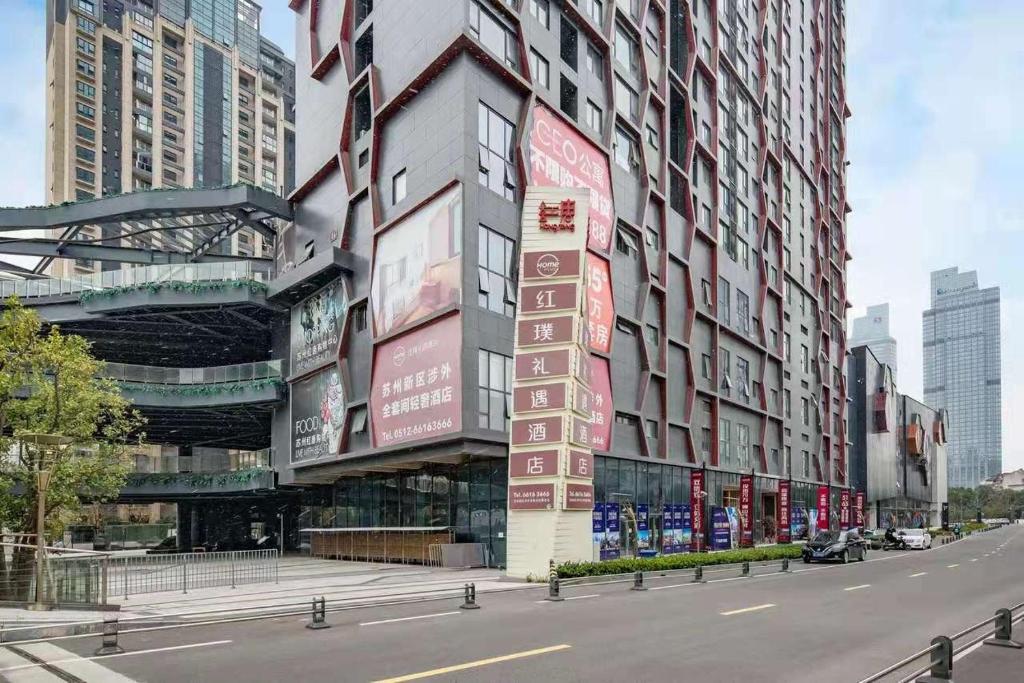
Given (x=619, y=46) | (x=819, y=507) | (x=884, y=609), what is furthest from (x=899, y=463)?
(x=884, y=609)

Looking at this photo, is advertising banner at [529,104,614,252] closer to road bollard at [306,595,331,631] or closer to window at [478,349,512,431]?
window at [478,349,512,431]

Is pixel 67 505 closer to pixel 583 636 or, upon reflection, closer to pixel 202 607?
pixel 202 607

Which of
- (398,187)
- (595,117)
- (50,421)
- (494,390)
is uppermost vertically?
(595,117)

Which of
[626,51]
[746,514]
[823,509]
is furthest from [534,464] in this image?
[823,509]

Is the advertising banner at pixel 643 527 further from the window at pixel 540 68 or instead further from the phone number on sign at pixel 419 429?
the window at pixel 540 68

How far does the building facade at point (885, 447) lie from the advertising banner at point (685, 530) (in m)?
45.1

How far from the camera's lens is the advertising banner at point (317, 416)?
139ft

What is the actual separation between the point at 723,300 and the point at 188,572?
41628 millimetres

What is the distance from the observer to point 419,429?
34719 millimetres

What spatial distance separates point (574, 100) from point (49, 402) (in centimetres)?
2788

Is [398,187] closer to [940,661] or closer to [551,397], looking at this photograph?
[551,397]

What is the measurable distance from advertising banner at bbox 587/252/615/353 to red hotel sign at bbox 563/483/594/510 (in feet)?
44.2

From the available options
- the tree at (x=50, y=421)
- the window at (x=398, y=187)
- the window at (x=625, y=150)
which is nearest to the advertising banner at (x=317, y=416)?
the window at (x=398, y=187)

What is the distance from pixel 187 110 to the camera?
368ft
